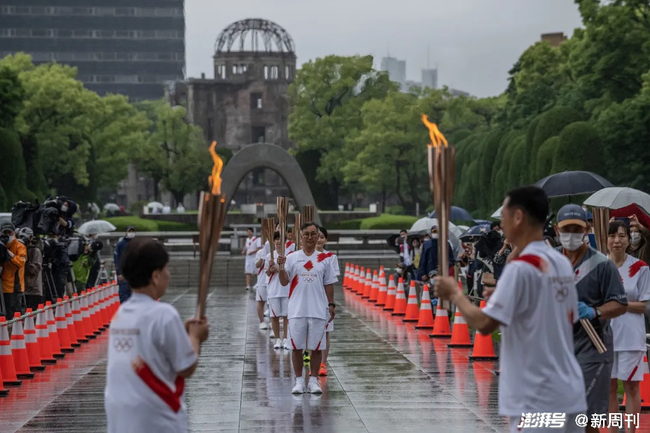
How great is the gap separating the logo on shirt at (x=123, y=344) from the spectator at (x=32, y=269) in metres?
13.2

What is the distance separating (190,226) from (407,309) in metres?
40.6

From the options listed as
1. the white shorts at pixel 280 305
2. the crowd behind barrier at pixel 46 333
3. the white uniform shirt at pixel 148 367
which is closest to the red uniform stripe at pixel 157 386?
the white uniform shirt at pixel 148 367

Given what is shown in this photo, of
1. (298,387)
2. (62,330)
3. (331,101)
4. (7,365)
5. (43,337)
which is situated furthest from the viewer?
(331,101)

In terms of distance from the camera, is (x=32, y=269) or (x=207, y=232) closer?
(x=207, y=232)

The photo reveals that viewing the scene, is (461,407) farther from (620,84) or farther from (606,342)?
(620,84)

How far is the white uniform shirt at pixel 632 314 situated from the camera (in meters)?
8.93

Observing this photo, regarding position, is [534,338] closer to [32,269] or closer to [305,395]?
[305,395]

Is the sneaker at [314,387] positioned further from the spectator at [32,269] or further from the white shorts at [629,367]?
the spectator at [32,269]

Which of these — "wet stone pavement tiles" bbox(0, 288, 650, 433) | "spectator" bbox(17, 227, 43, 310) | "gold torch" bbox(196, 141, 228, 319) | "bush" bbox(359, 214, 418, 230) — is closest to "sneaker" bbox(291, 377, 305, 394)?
"wet stone pavement tiles" bbox(0, 288, 650, 433)

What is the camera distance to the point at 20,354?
46.2ft

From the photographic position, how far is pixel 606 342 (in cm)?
751

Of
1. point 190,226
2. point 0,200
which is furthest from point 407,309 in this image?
→ point 190,226

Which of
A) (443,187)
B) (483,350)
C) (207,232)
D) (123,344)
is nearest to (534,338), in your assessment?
(443,187)

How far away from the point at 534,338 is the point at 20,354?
9470mm
